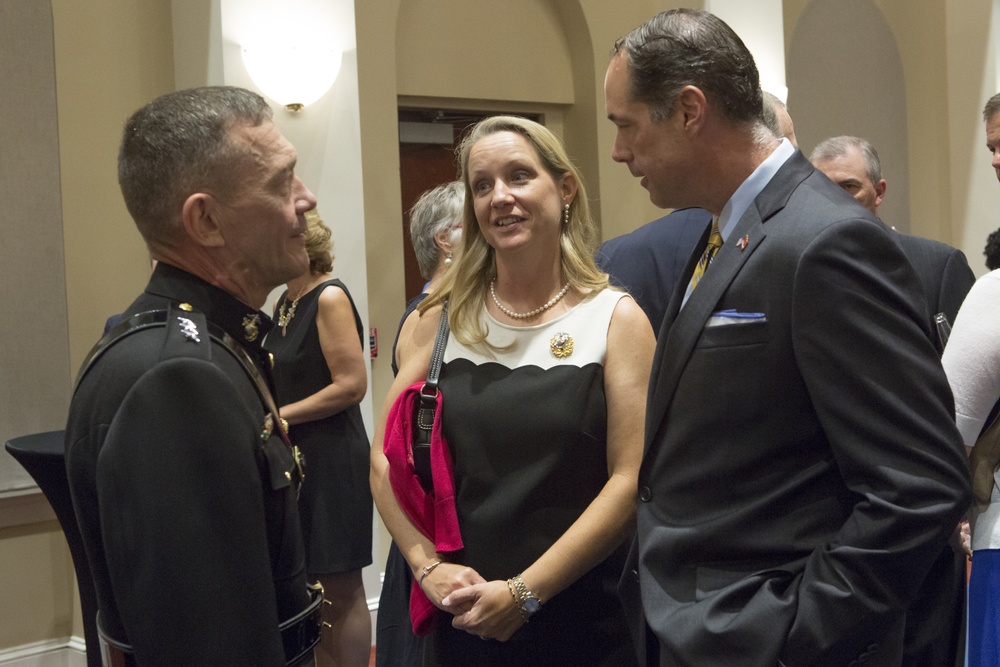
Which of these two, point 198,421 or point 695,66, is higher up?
point 695,66

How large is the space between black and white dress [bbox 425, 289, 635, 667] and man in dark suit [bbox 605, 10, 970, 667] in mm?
385

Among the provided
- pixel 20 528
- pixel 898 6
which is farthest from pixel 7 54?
pixel 898 6

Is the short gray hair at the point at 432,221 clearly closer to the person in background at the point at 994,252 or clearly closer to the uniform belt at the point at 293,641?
the person in background at the point at 994,252

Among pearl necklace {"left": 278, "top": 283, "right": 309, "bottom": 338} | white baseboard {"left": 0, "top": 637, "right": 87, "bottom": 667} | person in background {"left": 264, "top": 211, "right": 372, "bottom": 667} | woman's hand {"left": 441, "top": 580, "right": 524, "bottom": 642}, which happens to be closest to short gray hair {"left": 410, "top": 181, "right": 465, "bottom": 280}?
person in background {"left": 264, "top": 211, "right": 372, "bottom": 667}

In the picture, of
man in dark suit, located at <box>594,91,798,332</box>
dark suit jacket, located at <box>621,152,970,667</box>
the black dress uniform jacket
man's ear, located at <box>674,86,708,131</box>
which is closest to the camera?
the black dress uniform jacket

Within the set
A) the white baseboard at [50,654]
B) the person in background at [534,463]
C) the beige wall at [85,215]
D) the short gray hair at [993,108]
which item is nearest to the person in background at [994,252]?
the short gray hair at [993,108]

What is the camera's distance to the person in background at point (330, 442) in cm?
336

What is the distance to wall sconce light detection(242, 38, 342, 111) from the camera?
173 inches

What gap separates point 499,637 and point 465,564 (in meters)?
0.17

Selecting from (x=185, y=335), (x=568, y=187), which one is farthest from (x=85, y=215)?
(x=185, y=335)

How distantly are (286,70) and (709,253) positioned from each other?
3152mm

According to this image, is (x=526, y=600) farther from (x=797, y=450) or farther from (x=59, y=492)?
(x=59, y=492)

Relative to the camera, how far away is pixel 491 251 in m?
2.33

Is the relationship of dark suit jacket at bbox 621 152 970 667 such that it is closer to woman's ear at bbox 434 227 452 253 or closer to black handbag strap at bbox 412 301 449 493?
black handbag strap at bbox 412 301 449 493
